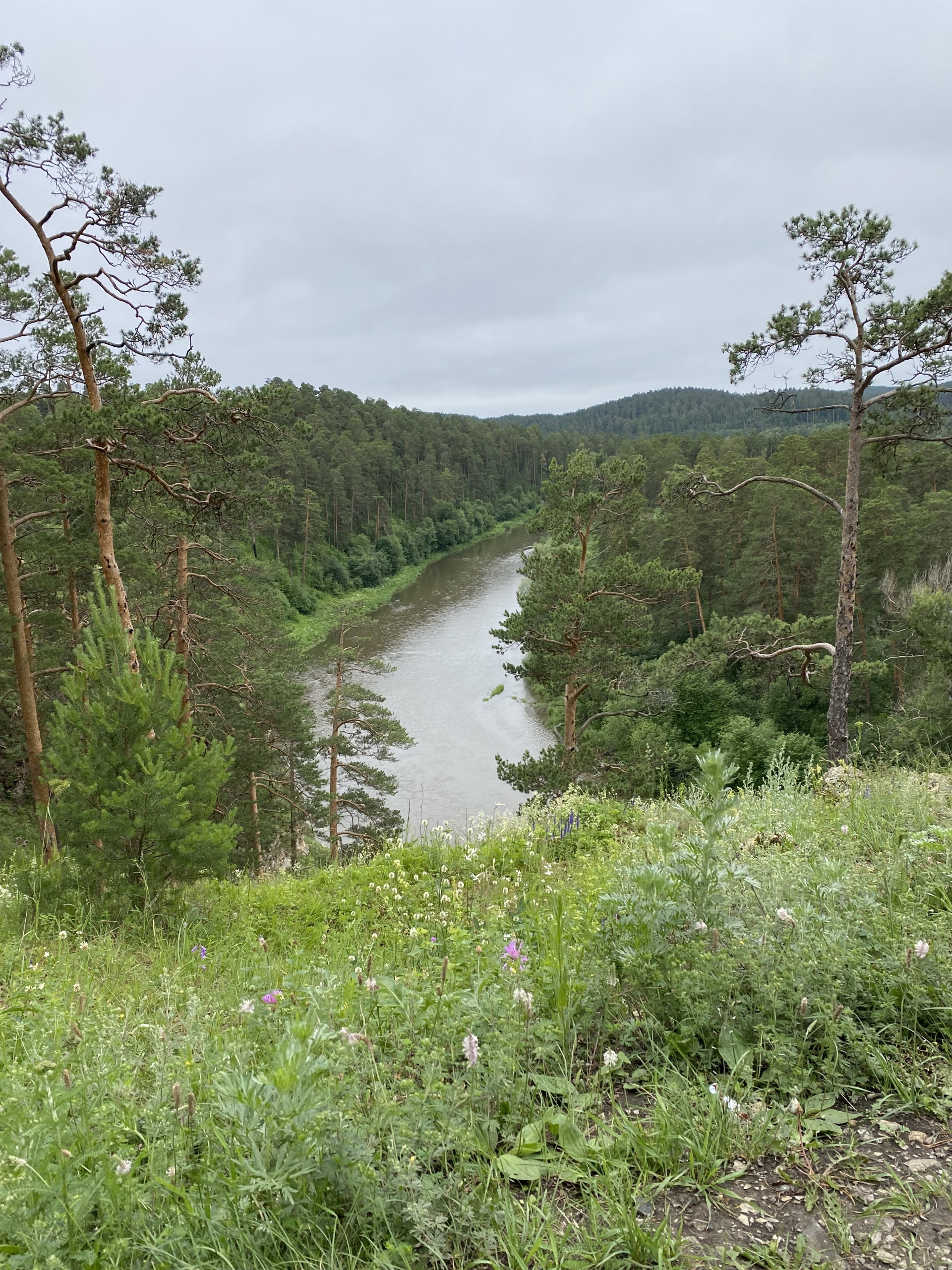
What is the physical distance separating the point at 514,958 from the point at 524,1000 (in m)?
0.28

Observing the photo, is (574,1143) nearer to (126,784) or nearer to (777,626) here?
Answer: (126,784)

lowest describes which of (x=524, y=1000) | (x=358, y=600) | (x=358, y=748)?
(x=358, y=748)

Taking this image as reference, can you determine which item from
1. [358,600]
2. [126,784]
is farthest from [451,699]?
[126,784]

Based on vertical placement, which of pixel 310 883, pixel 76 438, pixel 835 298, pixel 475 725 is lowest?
pixel 475 725

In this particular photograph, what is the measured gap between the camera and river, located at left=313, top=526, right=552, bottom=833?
22.9m

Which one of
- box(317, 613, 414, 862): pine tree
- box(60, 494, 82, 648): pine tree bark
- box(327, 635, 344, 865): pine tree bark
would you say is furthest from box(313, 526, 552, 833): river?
box(60, 494, 82, 648): pine tree bark

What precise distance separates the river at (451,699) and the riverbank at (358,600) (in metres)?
1.62

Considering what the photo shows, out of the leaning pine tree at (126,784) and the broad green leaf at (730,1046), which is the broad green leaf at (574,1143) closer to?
the broad green leaf at (730,1046)

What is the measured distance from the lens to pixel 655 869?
8.93 ft

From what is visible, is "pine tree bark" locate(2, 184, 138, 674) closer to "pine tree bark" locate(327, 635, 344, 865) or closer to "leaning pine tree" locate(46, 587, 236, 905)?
"leaning pine tree" locate(46, 587, 236, 905)

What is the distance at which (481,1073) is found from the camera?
1979mm

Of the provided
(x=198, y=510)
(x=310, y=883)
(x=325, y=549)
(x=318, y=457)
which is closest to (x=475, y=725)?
(x=198, y=510)

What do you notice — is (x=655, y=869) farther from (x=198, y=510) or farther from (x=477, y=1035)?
(x=198, y=510)

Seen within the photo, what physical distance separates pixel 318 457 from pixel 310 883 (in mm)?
59374
